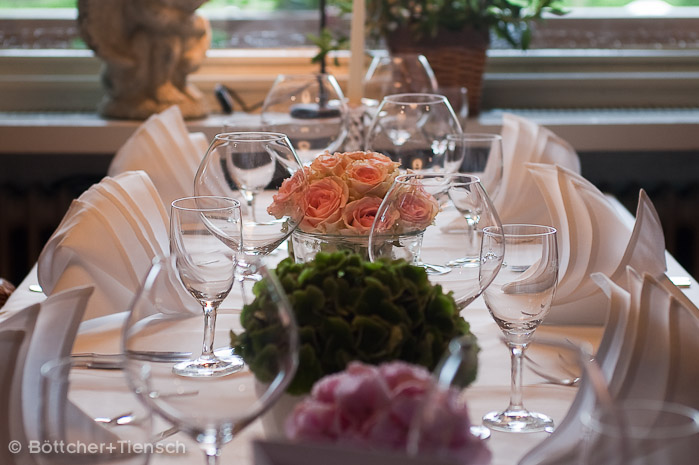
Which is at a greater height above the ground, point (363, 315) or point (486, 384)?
point (363, 315)

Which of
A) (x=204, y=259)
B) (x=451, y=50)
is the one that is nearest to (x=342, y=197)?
Result: (x=204, y=259)

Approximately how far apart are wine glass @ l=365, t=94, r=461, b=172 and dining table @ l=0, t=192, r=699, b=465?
1.04 ft

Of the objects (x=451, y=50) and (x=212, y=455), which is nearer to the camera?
(x=212, y=455)

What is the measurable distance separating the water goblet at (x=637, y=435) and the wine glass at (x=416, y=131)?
0.91m

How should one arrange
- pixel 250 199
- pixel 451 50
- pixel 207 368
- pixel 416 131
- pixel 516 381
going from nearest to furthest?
pixel 207 368 < pixel 516 381 < pixel 250 199 < pixel 416 131 < pixel 451 50

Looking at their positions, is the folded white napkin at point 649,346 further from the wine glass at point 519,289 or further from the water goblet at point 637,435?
the water goblet at point 637,435

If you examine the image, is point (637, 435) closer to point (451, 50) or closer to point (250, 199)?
point (250, 199)

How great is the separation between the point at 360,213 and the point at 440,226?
111 millimetres

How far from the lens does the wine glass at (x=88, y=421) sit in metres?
0.60

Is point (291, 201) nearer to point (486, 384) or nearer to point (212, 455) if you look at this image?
point (486, 384)

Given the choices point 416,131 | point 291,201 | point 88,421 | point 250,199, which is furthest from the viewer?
point 416,131

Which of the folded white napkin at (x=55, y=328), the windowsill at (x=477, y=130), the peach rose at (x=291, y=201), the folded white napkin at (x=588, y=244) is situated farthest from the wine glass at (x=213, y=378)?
the windowsill at (x=477, y=130)

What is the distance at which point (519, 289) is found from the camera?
2.77 ft

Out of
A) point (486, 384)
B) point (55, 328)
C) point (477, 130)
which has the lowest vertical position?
point (477, 130)
